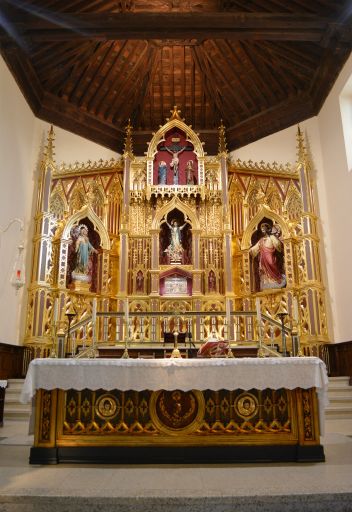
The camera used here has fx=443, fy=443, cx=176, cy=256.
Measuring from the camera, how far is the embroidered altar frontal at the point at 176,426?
500cm

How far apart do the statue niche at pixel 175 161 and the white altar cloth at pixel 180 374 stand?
26.9ft

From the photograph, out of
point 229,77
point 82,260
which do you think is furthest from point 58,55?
point 82,260

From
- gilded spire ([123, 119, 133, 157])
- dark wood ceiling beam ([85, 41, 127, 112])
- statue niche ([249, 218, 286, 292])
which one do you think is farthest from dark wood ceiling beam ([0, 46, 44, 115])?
statue niche ([249, 218, 286, 292])

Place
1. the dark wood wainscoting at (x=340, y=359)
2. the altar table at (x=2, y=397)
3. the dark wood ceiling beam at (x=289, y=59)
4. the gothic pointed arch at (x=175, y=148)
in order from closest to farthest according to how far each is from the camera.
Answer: the altar table at (x=2, y=397), the dark wood wainscoting at (x=340, y=359), the dark wood ceiling beam at (x=289, y=59), the gothic pointed arch at (x=175, y=148)

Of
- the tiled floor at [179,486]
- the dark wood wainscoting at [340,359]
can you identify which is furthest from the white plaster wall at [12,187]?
the dark wood wainscoting at [340,359]

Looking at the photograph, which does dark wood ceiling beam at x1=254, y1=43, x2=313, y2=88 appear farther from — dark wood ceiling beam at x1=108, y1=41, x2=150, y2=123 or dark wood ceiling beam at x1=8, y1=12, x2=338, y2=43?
dark wood ceiling beam at x1=108, y1=41, x2=150, y2=123

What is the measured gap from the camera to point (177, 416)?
17.0ft

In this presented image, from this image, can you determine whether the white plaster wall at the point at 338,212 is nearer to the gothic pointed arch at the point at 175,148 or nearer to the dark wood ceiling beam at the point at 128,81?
the gothic pointed arch at the point at 175,148

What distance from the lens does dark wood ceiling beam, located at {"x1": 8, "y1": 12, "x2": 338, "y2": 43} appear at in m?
10.4

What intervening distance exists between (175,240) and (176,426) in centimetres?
732

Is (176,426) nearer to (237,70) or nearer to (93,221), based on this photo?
(93,221)

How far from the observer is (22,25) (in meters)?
10.2

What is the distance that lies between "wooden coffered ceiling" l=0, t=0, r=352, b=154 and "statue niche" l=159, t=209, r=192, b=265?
2.91m

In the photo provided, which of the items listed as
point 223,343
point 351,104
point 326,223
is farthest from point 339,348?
point 351,104
